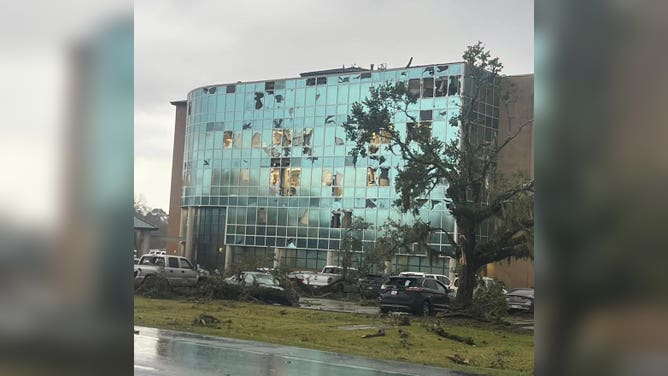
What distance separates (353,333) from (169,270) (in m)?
10.0

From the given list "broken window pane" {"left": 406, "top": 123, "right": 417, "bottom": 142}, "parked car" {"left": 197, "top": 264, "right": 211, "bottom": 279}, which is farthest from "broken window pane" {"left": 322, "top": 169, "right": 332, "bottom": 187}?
"parked car" {"left": 197, "top": 264, "right": 211, "bottom": 279}

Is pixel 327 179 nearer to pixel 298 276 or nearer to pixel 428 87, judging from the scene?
pixel 298 276

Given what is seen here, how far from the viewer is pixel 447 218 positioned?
20438 mm

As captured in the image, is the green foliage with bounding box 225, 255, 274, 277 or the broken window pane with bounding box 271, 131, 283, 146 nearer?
the green foliage with bounding box 225, 255, 274, 277

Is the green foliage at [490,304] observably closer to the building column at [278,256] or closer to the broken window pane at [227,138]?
the building column at [278,256]

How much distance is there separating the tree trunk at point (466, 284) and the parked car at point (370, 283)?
5.86m

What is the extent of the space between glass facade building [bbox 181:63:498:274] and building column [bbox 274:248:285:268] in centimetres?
9

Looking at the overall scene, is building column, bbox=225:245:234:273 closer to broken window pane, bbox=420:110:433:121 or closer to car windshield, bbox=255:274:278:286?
car windshield, bbox=255:274:278:286

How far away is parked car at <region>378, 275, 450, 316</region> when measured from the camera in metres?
18.4

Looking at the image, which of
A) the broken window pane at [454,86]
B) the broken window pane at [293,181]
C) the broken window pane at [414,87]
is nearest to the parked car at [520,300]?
the broken window pane at [454,86]

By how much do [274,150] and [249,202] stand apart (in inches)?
189
